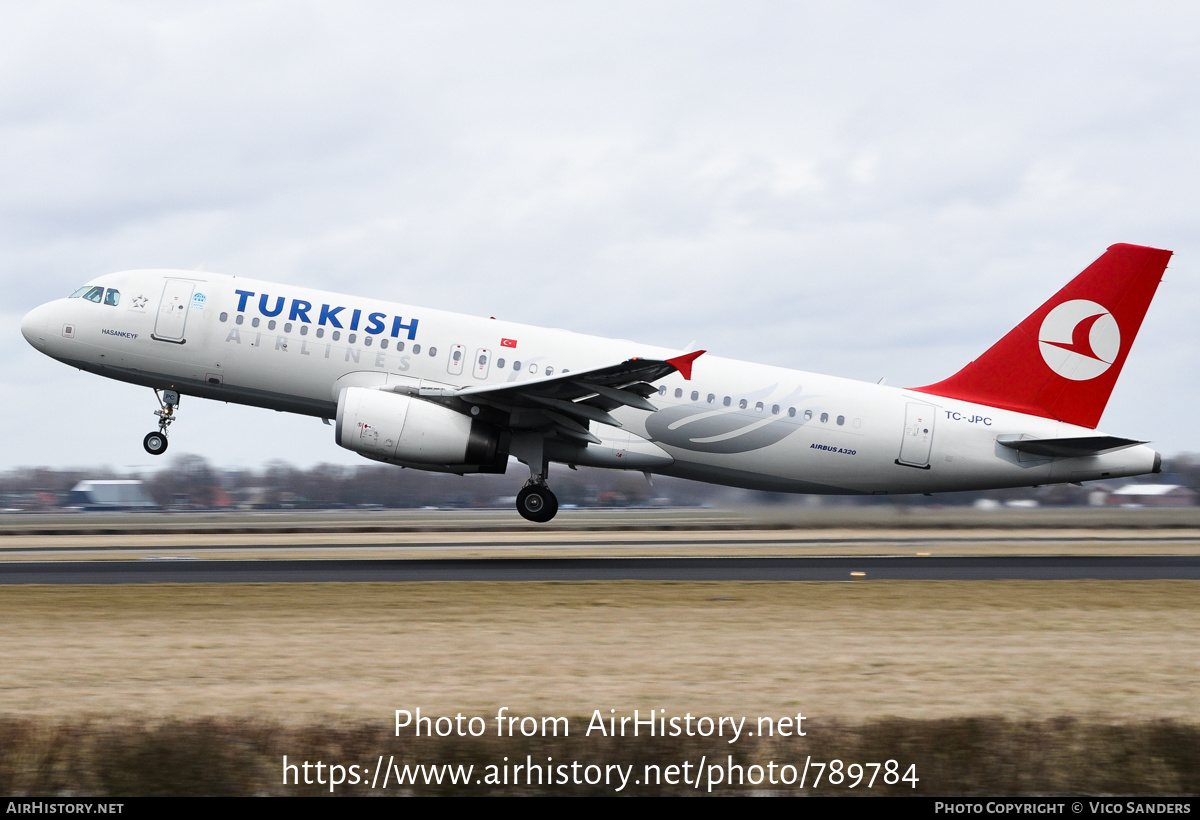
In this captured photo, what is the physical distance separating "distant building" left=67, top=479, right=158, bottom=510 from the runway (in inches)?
2095

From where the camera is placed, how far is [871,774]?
7.57 meters

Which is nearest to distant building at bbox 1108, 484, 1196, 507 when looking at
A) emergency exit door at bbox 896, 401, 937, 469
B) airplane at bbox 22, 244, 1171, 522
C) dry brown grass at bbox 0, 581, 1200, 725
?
airplane at bbox 22, 244, 1171, 522

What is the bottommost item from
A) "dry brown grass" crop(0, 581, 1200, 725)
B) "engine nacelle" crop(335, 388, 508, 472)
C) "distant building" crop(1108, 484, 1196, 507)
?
"dry brown grass" crop(0, 581, 1200, 725)

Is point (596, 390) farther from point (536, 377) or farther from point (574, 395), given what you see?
point (536, 377)

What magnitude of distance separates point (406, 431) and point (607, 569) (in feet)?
16.6

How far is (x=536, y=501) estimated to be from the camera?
25.4 m

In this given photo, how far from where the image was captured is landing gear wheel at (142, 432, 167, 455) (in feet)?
81.4

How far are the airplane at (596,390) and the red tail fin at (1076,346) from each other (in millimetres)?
34

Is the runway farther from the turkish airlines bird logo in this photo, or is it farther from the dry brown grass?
the turkish airlines bird logo

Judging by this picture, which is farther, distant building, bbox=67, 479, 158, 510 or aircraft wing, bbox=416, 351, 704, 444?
distant building, bbox=67, 479, 158, 510

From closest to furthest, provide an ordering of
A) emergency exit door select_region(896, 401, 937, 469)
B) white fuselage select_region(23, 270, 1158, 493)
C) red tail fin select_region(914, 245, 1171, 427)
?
white fuselage select_region(23, 270, 1158, 493), emergency exit door select_region(896, 401, 937, 469), red tail fin select_region(914, 245, 1171, 427)

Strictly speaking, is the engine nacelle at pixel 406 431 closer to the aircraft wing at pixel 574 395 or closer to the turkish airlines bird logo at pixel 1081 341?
the aircraft wing at pixel 574 395

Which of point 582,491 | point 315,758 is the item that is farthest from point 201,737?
point 582,491
